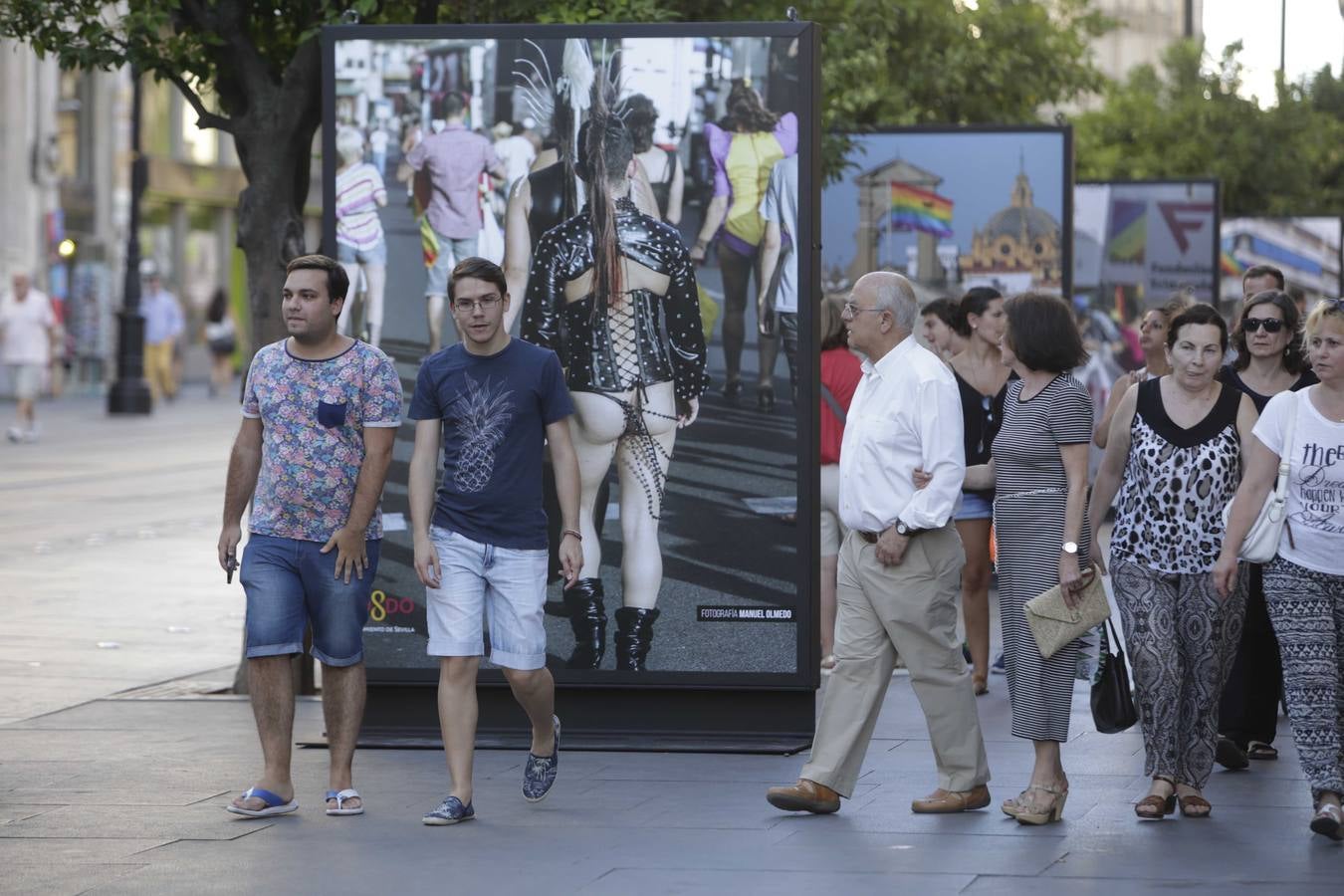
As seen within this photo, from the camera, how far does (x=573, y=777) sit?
26.7ft

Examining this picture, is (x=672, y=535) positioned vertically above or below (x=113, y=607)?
above

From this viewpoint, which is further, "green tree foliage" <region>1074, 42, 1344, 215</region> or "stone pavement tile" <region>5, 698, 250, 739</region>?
"green tree foliage" <region>1074, 42, 1344, 215</region>

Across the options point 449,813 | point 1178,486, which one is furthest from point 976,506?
point 449,813

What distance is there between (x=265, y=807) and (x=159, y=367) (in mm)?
31221

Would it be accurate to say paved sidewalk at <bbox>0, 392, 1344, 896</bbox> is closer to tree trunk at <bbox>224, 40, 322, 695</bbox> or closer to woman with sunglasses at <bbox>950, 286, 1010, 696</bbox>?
woman with sunglasses at <bbox>950, 286, 1010, 696</bbox>

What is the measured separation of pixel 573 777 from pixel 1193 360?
2.66m

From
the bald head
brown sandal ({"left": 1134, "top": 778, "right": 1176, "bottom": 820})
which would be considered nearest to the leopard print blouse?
brown sandal ({"left": 1134, "top": 778, "right": 1176, "bottom": 820})

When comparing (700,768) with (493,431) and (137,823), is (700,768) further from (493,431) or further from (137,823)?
(137,823)

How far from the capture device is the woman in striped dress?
7.33 metres

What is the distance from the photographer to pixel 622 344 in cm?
858

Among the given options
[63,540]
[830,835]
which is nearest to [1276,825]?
[830,835]

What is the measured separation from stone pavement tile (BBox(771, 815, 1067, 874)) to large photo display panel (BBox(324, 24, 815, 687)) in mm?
1584

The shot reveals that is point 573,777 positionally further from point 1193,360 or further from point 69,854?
point 1193,360

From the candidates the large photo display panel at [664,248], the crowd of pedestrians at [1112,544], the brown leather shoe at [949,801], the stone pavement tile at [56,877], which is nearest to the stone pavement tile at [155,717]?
the large photo display panel at [664,248]
